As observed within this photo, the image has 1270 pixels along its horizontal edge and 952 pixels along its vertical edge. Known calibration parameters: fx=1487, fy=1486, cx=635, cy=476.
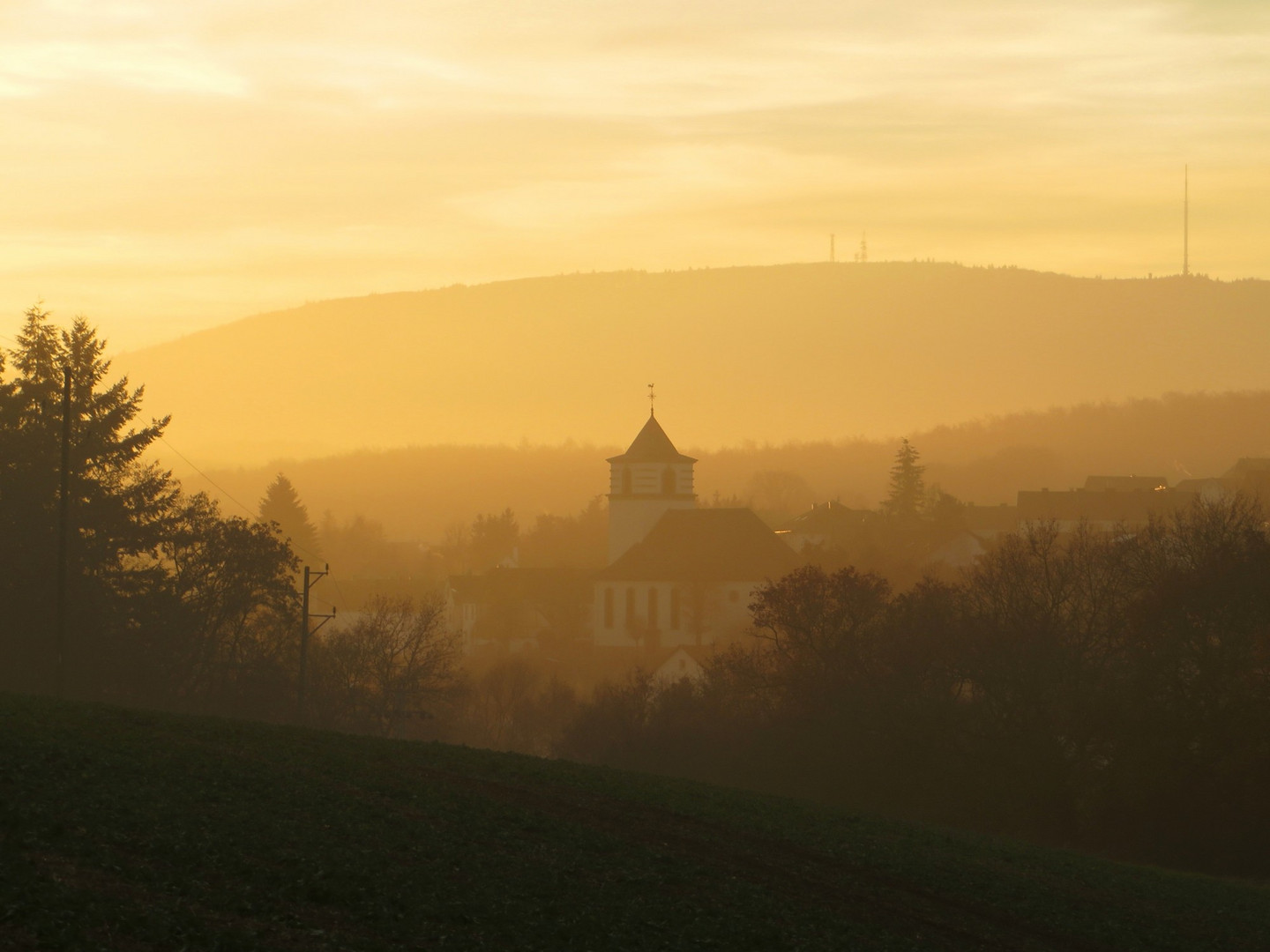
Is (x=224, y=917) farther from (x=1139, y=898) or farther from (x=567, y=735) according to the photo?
(x=567, y=735)

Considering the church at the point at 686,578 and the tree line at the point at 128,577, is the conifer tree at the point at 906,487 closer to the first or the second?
the church at the point at 686,578

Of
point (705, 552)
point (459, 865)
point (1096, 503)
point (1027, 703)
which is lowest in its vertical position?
point (1027, 703)

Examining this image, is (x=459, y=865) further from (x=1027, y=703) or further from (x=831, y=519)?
(x=831, y=519)

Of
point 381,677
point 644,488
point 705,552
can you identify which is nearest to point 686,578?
point 705,552

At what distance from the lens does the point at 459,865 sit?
17.3m

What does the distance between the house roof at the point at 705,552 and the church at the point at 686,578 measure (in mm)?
57

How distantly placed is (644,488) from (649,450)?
2.72m

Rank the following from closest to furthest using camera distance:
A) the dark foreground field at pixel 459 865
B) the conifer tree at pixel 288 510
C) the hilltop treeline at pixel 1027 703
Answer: the dark foreground field at pixel 459 865 → the hilltop treeline at pixel 1027 703 → the conifer tree at pixel 288 510

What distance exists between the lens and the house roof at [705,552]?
95.1 metres

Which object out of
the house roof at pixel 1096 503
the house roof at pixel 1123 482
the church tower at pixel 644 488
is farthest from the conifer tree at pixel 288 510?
the house roof at pixel 1123 482

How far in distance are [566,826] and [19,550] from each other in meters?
28.2

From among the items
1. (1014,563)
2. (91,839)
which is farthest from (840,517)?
(91,839)

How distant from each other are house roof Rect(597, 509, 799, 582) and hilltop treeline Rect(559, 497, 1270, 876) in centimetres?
3641

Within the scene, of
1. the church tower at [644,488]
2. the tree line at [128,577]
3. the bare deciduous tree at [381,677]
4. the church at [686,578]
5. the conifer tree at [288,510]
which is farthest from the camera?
the conifer tree at [288,510]
